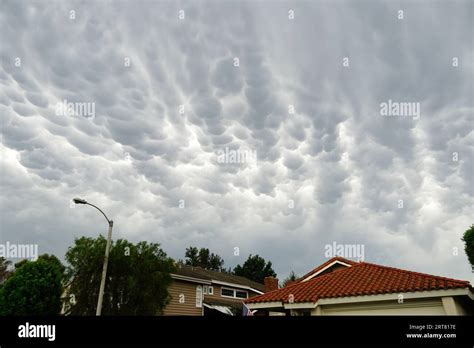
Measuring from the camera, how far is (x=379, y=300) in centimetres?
1274

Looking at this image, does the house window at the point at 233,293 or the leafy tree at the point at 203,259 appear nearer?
the house window at the point at 233,293

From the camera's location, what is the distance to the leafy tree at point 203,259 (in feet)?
308

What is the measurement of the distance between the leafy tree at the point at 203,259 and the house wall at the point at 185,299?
205 feet

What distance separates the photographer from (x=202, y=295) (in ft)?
109

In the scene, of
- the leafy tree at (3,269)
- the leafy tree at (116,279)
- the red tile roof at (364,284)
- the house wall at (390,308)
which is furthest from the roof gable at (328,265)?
the leafy tree at (3,269)

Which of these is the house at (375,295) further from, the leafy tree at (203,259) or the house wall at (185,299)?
the leafy tree at (203,259)

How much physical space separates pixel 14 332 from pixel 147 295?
18.9 m

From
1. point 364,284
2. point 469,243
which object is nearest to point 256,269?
point 469,243

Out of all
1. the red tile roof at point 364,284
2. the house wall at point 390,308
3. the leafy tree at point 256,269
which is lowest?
the leafy tree at point 256,269

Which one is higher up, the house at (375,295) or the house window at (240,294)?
the house at (375,295)

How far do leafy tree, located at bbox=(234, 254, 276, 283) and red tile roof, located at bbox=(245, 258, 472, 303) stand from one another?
194ft

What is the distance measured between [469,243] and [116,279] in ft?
80.1

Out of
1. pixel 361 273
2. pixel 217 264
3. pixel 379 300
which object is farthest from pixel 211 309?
pixel 217 264

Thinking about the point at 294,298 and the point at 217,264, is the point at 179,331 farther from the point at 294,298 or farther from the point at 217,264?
the point at 217,264
